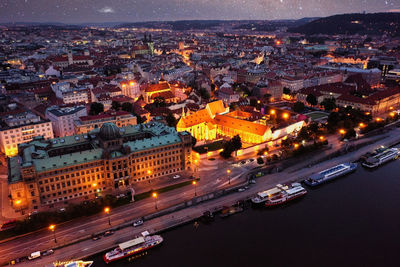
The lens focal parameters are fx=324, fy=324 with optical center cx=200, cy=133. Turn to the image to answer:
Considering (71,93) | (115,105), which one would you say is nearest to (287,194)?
(115,105)

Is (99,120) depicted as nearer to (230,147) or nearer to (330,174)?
(230,147)

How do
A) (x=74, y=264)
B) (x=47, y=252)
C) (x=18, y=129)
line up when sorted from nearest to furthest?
(x=74, y=264) → (x=47, y=252) → (x=18, y=129)

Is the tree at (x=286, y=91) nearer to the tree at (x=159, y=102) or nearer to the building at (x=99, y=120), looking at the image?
the tree at (x=159, y=102)

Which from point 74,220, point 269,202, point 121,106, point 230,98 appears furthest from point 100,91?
point 269,202

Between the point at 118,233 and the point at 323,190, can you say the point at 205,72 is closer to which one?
the point at 323,190

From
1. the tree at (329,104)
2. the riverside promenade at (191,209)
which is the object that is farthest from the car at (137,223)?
the tree at (329,104)

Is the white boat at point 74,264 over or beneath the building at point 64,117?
beneath

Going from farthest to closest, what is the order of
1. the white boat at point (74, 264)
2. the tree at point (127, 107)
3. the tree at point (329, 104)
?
1. the tree at point (329, 104)
2. the tree at point (127, 107)
3. the white boat at point (74, 264)
